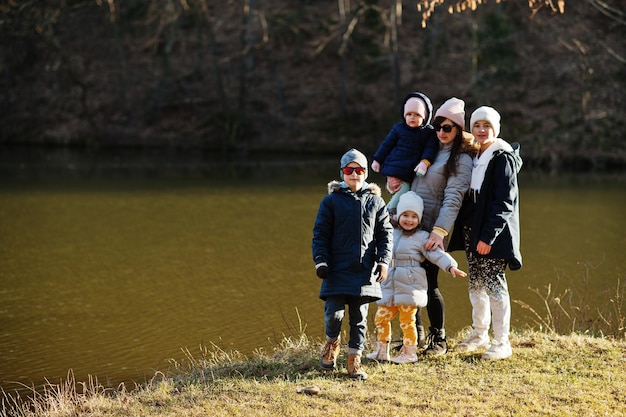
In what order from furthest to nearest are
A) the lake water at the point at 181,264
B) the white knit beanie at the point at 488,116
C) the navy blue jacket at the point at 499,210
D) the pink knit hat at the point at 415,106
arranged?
the lake water at the point at 181,264, the pink knit hat at the point at 415,106, the white knit beanie at the point at 488,116, the navy blue jacket at the point at 499,210

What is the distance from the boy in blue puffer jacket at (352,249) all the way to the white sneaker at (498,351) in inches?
36.9

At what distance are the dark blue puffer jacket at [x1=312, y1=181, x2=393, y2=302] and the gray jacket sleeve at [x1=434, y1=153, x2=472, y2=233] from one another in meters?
0.50

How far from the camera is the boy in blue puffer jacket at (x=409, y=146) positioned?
5883 mm

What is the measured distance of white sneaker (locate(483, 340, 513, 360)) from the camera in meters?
5.71

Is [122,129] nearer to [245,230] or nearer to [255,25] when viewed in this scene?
[255,25]

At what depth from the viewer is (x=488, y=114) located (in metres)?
5.65

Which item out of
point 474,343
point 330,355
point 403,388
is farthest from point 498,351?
point 330,355

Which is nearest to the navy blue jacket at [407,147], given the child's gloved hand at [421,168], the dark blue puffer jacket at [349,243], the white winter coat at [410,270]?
the child's gloved hand at [421,168]

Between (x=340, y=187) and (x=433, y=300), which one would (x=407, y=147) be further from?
(x=433, y=300)

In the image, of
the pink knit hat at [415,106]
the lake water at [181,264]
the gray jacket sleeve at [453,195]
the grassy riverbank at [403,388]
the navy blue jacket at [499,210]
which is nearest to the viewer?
the grassy riverbank at [403,388]

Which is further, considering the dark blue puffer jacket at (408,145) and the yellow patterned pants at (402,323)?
the dark blue puffer jacket at (408,145)

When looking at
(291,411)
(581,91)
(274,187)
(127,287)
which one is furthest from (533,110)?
(291,411)

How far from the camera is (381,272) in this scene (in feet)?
17.7

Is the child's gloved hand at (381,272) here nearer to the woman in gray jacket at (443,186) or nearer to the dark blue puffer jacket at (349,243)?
the dark blue puffer jacket at (349,243)
